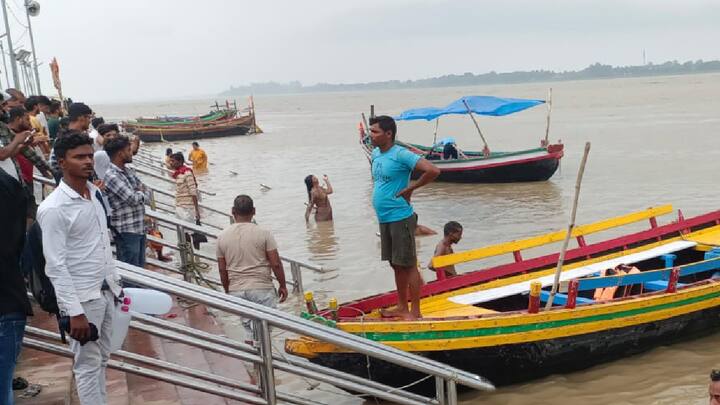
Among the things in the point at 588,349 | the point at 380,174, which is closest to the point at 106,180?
the point at 380,174

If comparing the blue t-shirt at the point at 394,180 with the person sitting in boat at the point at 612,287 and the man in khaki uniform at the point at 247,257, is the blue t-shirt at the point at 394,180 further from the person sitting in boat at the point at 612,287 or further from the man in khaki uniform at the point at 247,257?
the person sitting in boat at the point at 612,287

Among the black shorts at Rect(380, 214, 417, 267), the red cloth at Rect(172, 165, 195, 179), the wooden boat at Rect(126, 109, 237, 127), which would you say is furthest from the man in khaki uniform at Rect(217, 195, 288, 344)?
the wooden boat at Rect(126, 109, 237, 127)

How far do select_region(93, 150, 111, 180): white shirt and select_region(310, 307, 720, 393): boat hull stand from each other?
90.1 inches

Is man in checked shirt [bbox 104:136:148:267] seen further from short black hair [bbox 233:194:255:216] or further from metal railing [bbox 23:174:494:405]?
metal railing [bbox 23:174:494:405]

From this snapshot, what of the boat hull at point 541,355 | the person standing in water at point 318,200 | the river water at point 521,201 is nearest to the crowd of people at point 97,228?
the boat hull at point 541,355

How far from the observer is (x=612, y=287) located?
23.0 feet

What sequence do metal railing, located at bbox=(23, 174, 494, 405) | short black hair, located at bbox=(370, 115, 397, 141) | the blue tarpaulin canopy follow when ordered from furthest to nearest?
the blue tarpaulin canopy < short black hair, located at bbox=(370, 115, 397, 141) < metal railing, located at bbox=(23, 174, 494, 405)

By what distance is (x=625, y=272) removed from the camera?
7.47 metres

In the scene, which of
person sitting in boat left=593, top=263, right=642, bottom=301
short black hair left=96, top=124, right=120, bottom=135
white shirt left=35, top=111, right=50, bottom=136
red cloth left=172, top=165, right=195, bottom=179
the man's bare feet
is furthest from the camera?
red cloth left=172, top=165, right=195, bottom=179

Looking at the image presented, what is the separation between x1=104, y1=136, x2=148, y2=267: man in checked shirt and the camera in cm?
575

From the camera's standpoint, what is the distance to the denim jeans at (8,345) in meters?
3.29

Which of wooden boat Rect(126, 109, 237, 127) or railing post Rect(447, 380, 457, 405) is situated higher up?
wooden boat Rect(126, 109, 237, 127)

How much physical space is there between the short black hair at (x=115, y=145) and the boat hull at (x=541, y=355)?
242 cm

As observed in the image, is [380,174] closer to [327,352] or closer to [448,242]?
[327,352]
